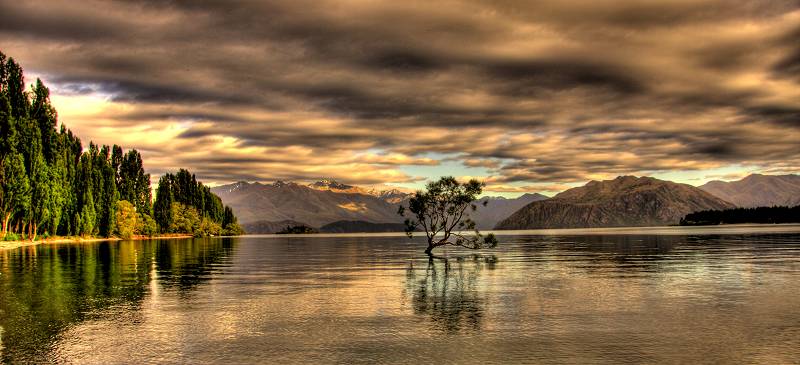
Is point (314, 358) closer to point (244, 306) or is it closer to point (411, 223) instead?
point (244, 306)

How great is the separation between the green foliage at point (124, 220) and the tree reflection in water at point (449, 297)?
426 ft

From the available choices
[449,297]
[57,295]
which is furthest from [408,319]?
[57,295]

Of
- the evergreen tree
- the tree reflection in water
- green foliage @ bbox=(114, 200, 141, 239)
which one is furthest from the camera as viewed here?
green foliage @ bbox=(114, 200, 141, 239)

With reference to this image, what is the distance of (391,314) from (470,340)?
6222 millimetres

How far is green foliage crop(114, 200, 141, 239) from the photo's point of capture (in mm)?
154750

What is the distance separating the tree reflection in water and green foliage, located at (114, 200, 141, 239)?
129946mm

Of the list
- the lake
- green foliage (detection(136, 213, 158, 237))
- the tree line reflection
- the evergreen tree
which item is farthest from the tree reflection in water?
green foliage (detection(136, 213, 158, 237))

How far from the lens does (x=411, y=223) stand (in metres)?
83.9

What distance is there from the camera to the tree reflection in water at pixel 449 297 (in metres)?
21.8

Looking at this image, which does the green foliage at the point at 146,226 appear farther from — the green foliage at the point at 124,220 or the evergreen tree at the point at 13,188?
the evergreen tree at the point at 13,188

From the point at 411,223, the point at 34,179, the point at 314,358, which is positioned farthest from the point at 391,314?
the point at 34,179

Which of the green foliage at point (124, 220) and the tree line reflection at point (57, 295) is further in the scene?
the green foliage at point (124, 220)

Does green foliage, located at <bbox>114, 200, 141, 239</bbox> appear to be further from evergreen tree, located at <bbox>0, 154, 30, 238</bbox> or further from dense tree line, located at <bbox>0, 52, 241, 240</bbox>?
evergreen tree, located at <bbox>0, 154, 30, 238</bbox>

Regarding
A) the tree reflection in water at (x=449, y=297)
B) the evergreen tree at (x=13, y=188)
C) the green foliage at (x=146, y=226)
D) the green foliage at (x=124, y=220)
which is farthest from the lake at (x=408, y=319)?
the green foliage at (x=146, y=226)
